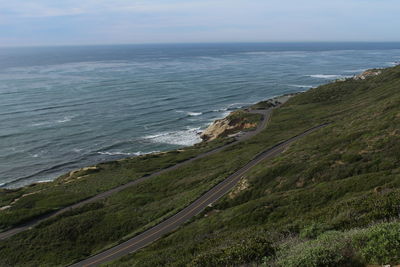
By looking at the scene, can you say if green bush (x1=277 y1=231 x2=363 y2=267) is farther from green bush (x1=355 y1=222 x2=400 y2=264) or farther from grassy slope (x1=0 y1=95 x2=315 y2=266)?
grassy slope (x1=0 y1=95 x2=315 y2=266)

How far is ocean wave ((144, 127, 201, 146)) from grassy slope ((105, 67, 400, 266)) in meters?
37.9

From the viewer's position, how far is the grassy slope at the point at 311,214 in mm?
11039

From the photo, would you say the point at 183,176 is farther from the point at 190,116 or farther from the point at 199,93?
the point at 199,93

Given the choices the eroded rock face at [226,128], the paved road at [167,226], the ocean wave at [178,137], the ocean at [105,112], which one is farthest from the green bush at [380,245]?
the ocean wave at [178,137]

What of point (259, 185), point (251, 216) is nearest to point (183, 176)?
point (259, 185)

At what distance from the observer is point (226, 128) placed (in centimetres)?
8375

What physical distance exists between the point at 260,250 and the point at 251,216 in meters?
15.0

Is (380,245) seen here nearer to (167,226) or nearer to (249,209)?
(249,209)

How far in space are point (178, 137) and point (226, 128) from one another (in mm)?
13972

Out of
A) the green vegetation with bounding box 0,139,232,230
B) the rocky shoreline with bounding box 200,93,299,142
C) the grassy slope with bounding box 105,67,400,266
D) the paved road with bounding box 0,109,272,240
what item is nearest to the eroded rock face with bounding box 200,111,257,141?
the rocky shoreline with bounding box 200,93,299,142

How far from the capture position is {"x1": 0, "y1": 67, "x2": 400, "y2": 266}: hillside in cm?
1286

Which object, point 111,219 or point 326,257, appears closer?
point 326,257

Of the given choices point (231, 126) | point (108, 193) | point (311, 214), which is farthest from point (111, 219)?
point (231, 126)

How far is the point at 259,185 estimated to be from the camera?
36719 mm
